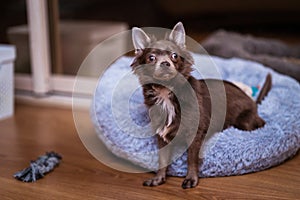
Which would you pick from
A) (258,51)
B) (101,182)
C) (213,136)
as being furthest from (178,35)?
(258,51)

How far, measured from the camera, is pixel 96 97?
162cm

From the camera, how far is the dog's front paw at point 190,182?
4.18 ft

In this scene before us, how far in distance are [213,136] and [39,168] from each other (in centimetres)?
58

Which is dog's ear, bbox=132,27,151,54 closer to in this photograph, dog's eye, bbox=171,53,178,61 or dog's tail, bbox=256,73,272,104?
dog's eye, bbox=171,53,178,61

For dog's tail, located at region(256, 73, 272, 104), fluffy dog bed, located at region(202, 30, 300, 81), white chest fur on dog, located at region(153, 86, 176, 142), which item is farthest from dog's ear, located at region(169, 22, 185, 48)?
fluffy dog bed, located at region(202, 30, 300, 81)

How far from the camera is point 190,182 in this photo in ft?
4.19

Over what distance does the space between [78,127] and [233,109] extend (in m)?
0.71

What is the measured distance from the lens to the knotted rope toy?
4.45ft

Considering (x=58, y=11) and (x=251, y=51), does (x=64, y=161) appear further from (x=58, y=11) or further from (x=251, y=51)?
(x=251, y=51)

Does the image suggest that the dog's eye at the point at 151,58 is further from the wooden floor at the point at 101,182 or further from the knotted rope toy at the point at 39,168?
the knotted rope toy at the point at 39,168

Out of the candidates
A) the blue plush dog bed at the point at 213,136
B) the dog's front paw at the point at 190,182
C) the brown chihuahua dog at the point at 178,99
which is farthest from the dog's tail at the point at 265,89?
the dog's front paw at the point at 190,182

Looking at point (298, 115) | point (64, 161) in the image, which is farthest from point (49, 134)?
point (298, 115)

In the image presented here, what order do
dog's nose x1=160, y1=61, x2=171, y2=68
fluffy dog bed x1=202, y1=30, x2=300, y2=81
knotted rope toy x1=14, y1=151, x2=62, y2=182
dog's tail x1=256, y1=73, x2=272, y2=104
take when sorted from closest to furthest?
dog's nose x1=160, y1=61, x2=171, y2=68 < knotted rope toy x1=14, y1=151, x2=62, y2=182 < dog's tail x1=256, y1=73, x2=272, y2=104 < fluffy dog bed x1=202, y1=30, x2=300, y2=81

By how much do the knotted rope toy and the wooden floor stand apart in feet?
0.06
